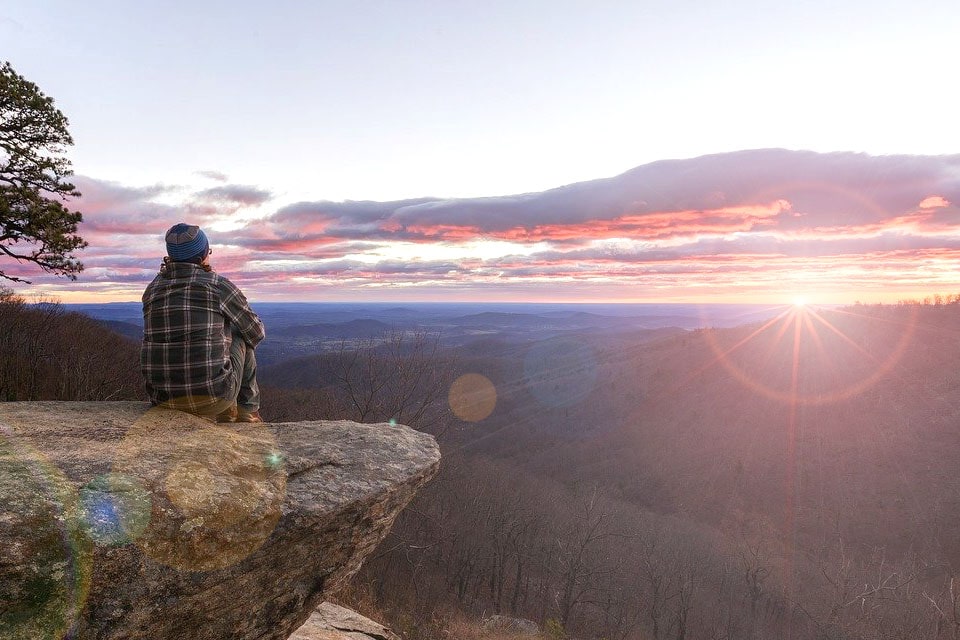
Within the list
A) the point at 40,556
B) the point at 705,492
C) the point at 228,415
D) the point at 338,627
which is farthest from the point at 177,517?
the point at 705,492

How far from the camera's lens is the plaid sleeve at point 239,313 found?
4.98m

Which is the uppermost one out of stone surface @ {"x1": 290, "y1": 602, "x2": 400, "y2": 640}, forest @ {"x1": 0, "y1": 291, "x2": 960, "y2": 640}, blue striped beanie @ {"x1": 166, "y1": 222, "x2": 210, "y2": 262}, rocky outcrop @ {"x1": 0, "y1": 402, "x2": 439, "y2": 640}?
blue striped beanie @ {"x1": 166, "y1": 222, "x2": 210, "y2": 262}

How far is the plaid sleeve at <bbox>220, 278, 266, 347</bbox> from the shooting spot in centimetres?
498

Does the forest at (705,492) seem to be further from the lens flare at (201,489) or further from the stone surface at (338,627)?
the lens flare at (201,489)

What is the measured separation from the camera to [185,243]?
16.1ft

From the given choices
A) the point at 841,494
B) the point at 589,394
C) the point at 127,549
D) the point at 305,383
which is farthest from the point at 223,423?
the point at 305,383

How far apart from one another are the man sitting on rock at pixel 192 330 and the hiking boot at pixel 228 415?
0.30 feet

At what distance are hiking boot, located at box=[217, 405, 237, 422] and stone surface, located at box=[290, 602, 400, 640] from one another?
4.47 metres

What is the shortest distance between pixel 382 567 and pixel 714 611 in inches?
1430

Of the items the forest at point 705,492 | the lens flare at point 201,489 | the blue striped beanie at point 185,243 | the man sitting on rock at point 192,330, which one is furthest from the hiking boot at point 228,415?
the forest at point 705,492

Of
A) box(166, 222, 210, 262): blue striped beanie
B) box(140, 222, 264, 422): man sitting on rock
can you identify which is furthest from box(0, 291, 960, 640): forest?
box(166, 222, 210, 262): blue striped beanie

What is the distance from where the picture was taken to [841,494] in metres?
58.2

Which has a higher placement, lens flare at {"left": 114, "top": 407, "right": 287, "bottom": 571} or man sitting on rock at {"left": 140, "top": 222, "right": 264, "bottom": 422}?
man sitting on rock at {"left": 140, "top": 222, "right": 264, "bottom": 422}

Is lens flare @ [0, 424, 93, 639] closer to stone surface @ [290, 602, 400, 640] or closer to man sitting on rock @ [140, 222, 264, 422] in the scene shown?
man sitting on rock @ [140, 222, 264, 422]
